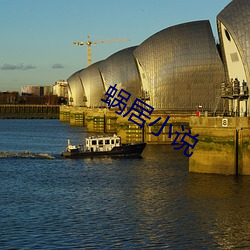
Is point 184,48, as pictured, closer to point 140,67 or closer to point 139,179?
point 140,67

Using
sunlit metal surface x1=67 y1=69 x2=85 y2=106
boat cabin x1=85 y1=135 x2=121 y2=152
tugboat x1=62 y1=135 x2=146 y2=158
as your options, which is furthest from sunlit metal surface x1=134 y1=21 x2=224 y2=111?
sunlit metal surface x1=67 y1=69 x2=85 y2=106

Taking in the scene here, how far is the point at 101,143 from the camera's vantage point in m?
64.9

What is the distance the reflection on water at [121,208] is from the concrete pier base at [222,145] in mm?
864

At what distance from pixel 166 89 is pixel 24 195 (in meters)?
44.2

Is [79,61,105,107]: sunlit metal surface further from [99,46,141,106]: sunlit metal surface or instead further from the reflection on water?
the reflection on water

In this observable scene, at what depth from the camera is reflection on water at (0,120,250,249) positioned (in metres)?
30.5

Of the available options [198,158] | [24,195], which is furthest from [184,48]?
[24,195]

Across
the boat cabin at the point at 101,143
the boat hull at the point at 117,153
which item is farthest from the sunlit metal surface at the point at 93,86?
the boat hull at the point at 117,153

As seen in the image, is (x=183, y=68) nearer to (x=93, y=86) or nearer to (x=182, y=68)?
(x=182, y=68)

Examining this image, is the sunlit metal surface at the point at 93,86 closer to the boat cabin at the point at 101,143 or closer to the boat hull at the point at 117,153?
the boat cabin at the point at 101,143

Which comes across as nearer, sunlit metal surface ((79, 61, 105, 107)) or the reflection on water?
the reflection on water

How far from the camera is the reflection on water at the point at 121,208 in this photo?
3045 cm

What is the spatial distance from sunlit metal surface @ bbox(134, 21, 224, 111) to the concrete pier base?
107 feet

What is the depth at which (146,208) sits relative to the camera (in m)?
37.1
